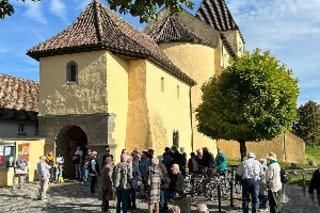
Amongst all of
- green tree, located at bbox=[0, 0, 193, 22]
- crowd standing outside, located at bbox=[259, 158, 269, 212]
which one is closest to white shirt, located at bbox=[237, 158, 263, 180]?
crowd standing outside, located at bbox=[259, 158, 269, 212]

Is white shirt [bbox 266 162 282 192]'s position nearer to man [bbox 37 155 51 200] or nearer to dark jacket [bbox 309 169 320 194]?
dark jacket [bbox 309 169 320 194]

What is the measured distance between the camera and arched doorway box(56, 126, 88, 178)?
2183 centimetres

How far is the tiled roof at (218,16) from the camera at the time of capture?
4728cm

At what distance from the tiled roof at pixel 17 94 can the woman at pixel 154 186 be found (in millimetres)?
16868

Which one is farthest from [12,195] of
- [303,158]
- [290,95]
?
[303,158]

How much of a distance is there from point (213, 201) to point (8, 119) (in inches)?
597

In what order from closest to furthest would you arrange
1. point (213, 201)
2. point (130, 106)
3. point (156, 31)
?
point (213, 201) → point (130, 106) → point (156, 31)

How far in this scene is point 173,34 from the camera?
3359 centimetres

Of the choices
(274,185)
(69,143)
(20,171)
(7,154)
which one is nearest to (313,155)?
(69,143)

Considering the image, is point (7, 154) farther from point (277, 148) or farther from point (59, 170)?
point (277, 148)

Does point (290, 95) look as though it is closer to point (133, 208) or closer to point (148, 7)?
point (133, 208)

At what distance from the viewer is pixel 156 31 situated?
1364 inches

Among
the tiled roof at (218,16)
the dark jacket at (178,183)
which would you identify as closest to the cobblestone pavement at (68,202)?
the dark jacket at (178,183)

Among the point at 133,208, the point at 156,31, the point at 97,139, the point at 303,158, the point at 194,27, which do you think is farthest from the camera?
the point at 303,158
